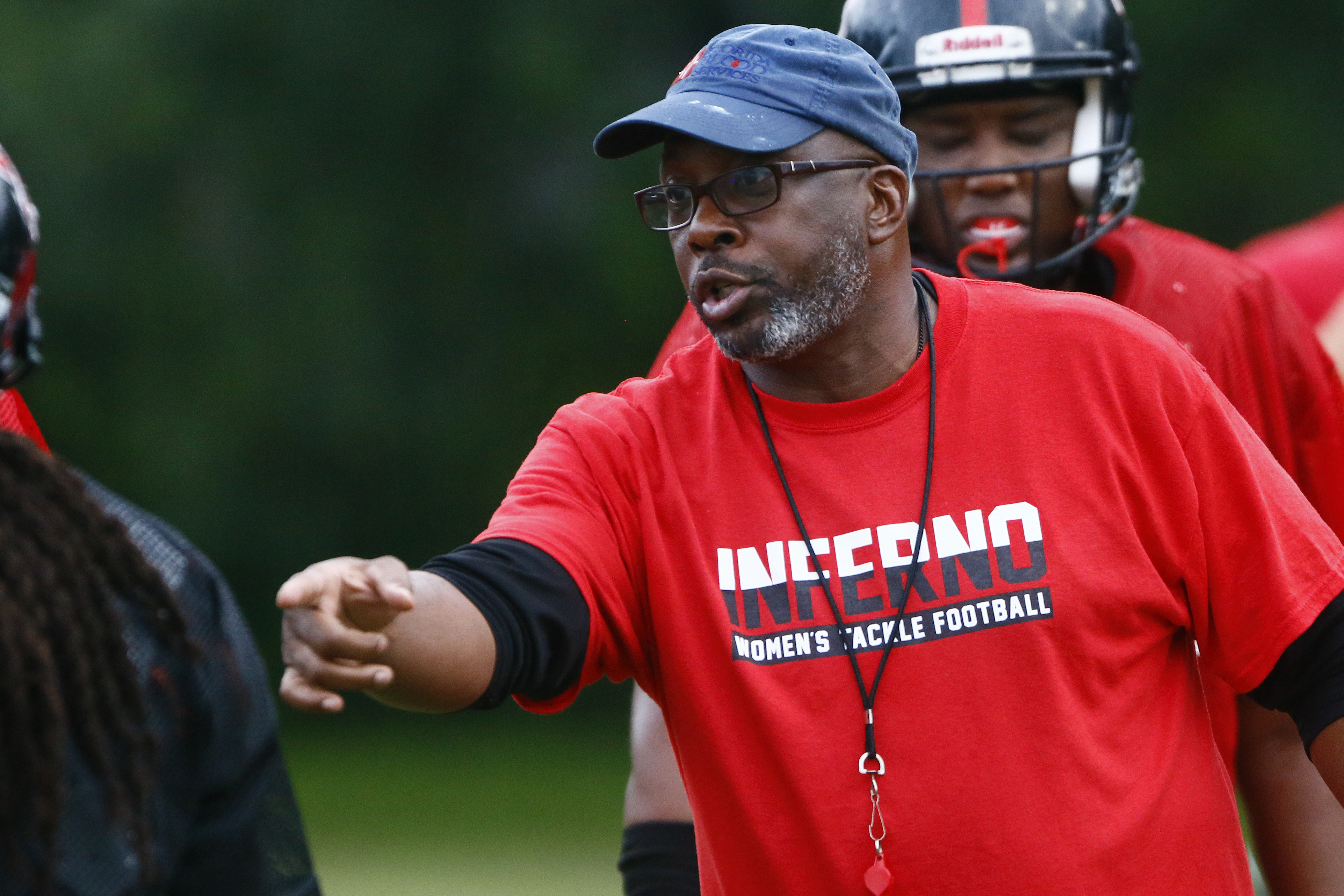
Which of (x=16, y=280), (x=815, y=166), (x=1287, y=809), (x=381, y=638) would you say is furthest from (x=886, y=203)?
(x=16, y=280)

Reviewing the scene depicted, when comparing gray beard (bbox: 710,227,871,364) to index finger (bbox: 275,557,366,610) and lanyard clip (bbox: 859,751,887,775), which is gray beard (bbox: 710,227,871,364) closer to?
lanyard clip (bbox: 859,751,887,775)

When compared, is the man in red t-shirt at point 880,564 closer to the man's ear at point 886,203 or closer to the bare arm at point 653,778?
the man's ear at point 886,203

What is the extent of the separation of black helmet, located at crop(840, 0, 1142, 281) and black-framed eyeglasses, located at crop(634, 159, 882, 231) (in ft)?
3.01

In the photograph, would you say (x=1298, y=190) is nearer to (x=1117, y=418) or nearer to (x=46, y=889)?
(x=1117, y=418)

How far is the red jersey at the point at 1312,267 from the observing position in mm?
4492

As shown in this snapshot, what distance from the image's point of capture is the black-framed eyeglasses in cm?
272

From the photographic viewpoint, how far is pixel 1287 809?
3180 mm

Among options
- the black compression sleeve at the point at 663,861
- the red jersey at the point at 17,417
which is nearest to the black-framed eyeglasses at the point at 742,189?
the red jersey at the point at 17,417

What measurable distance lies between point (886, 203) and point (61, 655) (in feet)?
5.21

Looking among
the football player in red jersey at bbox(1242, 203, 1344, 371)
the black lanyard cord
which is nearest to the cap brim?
the black lanyard cord

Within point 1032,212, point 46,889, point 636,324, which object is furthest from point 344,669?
point 636,324

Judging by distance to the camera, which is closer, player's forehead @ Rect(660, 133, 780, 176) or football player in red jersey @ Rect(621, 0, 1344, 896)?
Result: player's forehead @ Rect(660, 133, 780, 176)

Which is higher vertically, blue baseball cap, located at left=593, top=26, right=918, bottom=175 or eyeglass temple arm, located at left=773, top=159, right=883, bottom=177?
blue baseball cap, located at left=593, top=26, right=918, bottom=175

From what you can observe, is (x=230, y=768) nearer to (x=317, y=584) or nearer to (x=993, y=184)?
(x=317, y=584)
